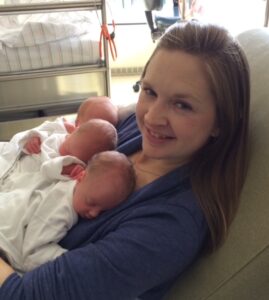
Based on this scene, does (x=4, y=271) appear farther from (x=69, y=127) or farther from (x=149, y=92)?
(x=69, y=127)

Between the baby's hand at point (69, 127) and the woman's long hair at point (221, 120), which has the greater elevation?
the woman's long hair at point (221, 120)


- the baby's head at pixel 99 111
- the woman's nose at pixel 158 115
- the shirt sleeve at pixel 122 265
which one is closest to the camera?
the shirt sleeve at pixel 122 265

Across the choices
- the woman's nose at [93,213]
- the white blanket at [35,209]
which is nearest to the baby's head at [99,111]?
the white blanket at [35,209]

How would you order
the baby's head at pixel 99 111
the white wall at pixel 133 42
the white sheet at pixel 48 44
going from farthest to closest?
1. the white wall at pixel 133 42
2. the white sheet at pixel 48 44
3. the baby's head at pixel 99 111

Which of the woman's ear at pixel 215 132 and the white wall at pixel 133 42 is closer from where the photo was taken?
the woman's ear at pixel 215 132

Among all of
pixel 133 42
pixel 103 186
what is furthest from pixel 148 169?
pixel 133 42

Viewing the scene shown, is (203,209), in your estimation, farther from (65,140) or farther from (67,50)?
(67,50)

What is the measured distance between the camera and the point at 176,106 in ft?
2.80

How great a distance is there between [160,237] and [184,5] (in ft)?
8.31

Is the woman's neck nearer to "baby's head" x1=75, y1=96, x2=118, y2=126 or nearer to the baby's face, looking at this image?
the baby's face

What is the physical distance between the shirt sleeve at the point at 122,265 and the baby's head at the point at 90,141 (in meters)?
0.44

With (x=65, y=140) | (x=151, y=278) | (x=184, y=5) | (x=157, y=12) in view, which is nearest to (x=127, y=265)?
(x=151, y=278)

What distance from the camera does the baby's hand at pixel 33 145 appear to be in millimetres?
1223

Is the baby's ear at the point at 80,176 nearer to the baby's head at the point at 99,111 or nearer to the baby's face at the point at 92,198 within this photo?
the baby's face at the point at 92,198
